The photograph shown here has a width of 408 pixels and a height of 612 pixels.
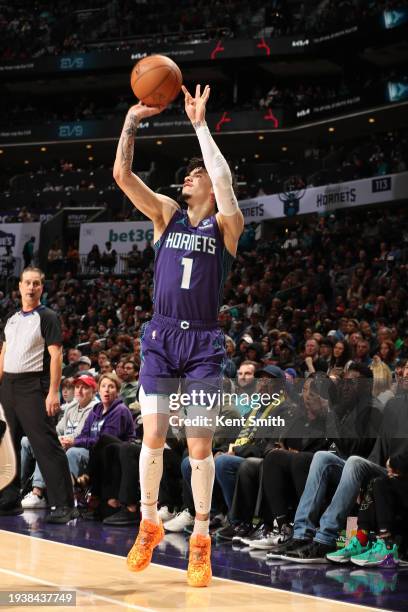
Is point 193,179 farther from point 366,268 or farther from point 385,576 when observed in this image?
point 366,268

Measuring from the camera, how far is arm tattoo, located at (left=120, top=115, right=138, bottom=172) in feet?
16.5

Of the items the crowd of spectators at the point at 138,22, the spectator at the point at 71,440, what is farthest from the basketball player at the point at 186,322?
the crowd of spectators at the point at 138,22

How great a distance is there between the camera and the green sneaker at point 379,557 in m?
5.87

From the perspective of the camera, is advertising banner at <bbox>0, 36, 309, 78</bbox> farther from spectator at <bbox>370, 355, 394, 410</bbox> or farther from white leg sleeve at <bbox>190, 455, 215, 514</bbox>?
white leg sleeve at <bbox>190, 455, 215, 514</bbox>

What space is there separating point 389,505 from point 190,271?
2181 millimetres

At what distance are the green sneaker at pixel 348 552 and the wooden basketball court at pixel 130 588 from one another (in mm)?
1057

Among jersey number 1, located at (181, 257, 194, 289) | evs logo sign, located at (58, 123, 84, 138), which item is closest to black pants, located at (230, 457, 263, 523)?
jersey number 1, located at (181, 257, 194, 289)

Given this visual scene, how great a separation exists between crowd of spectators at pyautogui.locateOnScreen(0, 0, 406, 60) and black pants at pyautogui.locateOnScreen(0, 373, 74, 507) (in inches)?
967

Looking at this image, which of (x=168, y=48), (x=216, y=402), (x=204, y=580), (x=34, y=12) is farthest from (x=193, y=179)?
(x=34, y=12)

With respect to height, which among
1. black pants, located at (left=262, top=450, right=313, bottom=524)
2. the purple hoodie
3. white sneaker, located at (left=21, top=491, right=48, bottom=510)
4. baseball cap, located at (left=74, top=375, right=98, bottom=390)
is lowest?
white sneaker, located at (left=21, top=491, right=48, bottom=510)

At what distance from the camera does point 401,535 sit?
598 cm

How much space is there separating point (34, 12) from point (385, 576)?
36323 mm

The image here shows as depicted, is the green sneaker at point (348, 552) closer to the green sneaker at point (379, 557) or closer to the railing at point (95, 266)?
the green sneaker at point (379, 557)

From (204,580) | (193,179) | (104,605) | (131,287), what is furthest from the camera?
(131,287)
